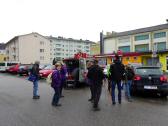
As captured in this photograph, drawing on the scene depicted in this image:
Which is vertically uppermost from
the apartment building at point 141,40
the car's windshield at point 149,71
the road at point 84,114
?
the apartment building at point 141,40

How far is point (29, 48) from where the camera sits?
81.8m

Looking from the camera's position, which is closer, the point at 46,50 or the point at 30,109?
the point at 30,109

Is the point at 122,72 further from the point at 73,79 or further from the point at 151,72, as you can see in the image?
the point at 73,79

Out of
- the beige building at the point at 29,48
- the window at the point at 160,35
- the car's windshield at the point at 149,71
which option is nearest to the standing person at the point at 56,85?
the car's windshield at the point at 149,71

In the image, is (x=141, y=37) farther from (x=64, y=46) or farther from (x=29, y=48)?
(x=64, y=46)

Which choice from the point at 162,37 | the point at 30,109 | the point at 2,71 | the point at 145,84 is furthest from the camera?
the point at 162,37

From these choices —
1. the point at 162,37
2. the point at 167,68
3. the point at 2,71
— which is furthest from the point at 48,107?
the point at 162,37

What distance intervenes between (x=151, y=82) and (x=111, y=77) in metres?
2.44

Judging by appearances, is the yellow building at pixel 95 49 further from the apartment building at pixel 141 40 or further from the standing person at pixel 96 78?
the standing person at pixel 96 78

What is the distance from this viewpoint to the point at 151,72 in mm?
11594

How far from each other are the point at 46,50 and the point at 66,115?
263 ft

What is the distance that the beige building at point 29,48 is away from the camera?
261 ft

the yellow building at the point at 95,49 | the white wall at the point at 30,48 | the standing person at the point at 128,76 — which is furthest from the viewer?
the yellow building at the point at 95,49

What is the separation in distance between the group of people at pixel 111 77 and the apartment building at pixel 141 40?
4592 cm
